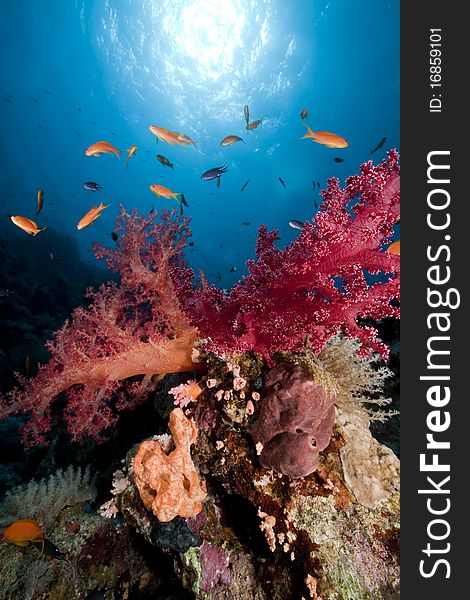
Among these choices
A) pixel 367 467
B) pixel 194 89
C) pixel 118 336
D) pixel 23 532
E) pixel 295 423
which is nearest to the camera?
pixel 295 423

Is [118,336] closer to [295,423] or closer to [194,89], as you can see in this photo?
[295,423]

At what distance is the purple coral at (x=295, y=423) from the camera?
7.82 feet

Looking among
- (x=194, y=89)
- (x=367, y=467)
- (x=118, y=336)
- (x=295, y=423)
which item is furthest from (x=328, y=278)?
(x=194, y=89)

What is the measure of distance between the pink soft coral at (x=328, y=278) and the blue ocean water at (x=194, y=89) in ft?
53.0

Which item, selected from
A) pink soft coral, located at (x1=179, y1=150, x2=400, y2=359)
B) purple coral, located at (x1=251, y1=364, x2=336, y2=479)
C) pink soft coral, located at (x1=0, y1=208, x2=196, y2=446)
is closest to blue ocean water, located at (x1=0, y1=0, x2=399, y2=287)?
pink soft coral, located at (x1=0, y1=208, x2=196, y2=446)

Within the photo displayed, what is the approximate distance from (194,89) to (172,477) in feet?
155

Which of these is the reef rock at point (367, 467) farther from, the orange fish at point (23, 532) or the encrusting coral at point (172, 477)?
the orange fish at point (23, 532)

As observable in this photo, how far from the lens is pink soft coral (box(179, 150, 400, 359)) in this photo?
2299 millimetres

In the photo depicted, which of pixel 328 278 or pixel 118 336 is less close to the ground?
pixel 328 278

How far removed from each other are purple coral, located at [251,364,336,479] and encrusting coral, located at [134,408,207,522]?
2.04 ft

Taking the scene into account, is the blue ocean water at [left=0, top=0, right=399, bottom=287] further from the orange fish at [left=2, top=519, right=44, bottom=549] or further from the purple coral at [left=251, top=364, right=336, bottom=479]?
the purple coral at [left=251, top=364, right=336, bottom=479]

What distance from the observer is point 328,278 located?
251cm

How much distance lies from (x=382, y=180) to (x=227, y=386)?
213 centimetres

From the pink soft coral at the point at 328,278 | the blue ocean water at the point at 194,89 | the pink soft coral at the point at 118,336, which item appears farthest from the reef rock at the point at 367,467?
the blue ocean water at the point at 194,89
